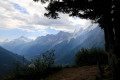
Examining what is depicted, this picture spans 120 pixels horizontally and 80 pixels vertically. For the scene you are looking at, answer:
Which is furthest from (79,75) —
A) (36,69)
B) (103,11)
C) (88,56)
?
(88,56)

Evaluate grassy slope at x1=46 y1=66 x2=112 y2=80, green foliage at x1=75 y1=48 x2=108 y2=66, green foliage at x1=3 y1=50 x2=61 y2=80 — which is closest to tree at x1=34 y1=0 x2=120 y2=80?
grassy slope at x1=46 y1=66 x2=112 y2=80

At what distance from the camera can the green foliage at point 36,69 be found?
26.0 ft

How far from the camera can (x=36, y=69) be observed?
27.7 feet

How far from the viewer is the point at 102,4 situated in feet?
13.0

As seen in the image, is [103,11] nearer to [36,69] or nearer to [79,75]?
[79,75]

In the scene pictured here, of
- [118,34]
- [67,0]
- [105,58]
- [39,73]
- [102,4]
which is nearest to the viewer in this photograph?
[102,4]

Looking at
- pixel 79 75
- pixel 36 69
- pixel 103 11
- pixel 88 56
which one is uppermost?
pixel 103 11

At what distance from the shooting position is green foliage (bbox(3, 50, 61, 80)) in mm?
7921

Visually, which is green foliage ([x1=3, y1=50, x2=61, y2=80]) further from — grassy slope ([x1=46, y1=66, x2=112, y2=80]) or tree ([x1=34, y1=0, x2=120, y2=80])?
tree ([x1=34, y1=0, x2=120, y2=80])

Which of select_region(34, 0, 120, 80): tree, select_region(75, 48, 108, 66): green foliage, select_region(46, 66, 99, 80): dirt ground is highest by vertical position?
select_region(34, 0, 120, 80): tree

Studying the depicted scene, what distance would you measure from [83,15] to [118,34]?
2.18m

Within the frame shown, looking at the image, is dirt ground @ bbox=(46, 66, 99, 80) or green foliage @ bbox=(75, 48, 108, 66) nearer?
dirt ground @ bbox=(46, 66, 99, 80)

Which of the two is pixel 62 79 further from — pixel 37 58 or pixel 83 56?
pixel 83 56

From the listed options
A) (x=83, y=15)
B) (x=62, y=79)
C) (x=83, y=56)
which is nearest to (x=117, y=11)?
(x=83, y=15)
